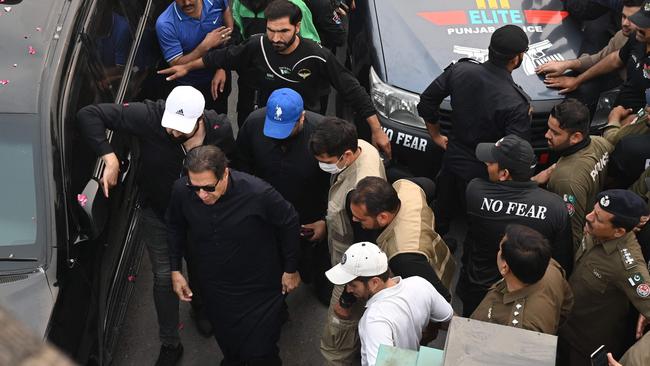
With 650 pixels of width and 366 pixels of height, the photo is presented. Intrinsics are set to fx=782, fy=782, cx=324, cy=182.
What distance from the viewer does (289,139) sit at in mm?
3984

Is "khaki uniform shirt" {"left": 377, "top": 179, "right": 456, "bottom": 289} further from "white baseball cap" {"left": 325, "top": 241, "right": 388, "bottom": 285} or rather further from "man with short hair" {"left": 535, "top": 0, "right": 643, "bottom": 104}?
"man with short hair" {"left": 535, "top": 0, "right": 643, "bottom": 104}

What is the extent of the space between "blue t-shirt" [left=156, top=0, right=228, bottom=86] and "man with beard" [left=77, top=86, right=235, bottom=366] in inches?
42.9

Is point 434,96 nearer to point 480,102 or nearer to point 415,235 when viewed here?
point 480,102

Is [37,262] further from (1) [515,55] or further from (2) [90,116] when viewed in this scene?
(1) [515,55]

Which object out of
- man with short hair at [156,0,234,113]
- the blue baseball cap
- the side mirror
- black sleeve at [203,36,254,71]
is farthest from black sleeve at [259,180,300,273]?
man with short hair at [156,0,234,113]

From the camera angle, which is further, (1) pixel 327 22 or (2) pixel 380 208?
(1) pixel 327 22

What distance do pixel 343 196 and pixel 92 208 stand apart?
3.91 feet

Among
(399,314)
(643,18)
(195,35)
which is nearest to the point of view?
(399,314)

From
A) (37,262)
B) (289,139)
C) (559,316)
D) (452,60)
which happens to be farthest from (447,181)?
(37,262)

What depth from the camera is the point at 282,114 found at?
3.87 meters

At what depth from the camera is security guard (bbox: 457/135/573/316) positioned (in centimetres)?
357

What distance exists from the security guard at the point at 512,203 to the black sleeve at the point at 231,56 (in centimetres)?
159

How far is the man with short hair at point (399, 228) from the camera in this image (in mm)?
3303

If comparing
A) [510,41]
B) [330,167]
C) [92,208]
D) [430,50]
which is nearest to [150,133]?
[92,208]
